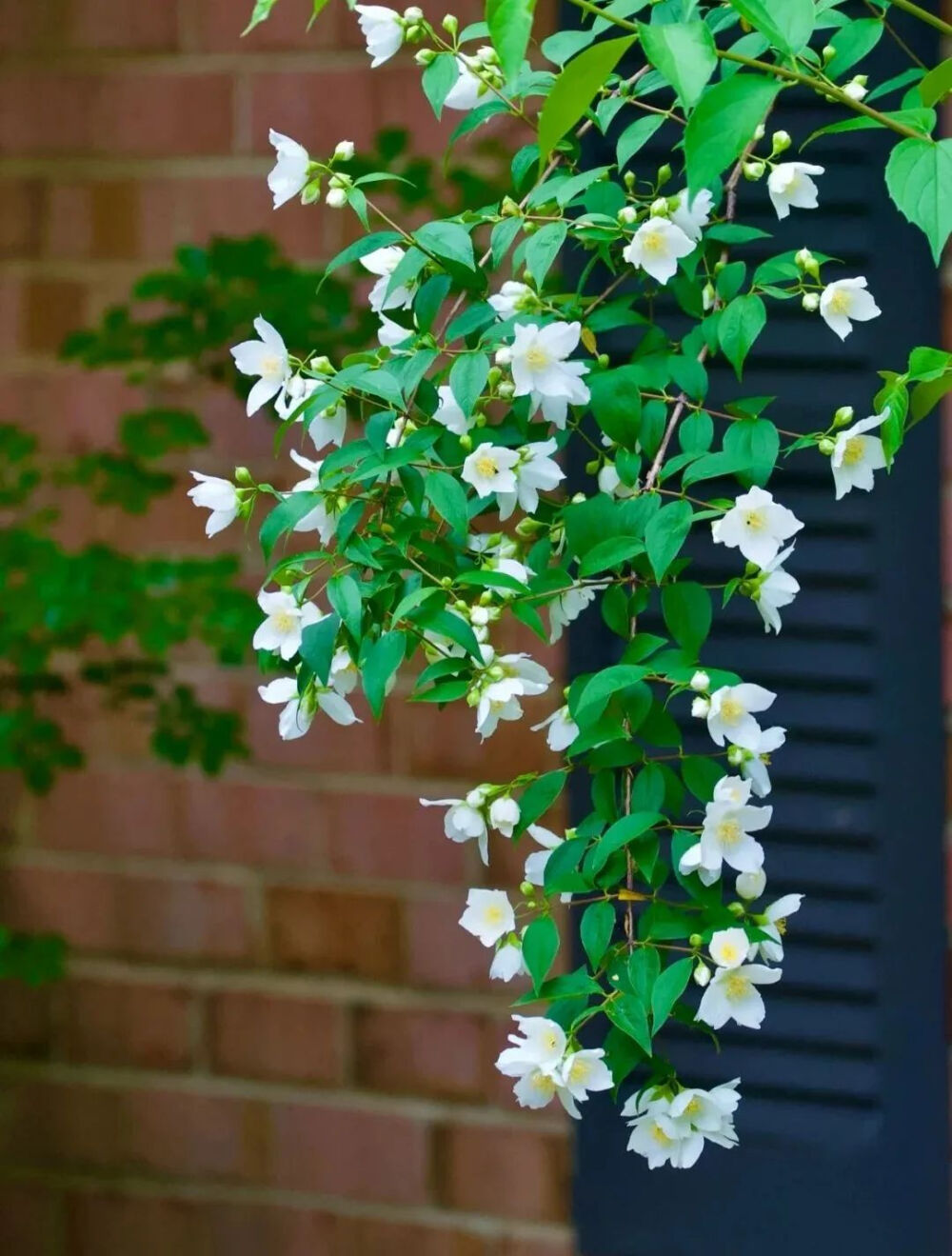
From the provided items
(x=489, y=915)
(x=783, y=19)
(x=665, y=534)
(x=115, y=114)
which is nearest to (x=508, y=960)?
(x=489, y=915)

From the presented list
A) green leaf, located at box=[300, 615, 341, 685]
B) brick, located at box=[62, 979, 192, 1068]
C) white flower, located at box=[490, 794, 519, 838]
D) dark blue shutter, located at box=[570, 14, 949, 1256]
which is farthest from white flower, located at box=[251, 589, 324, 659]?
brick, located at box=[62, 979, 192, 1068]

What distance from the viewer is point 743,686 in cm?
73

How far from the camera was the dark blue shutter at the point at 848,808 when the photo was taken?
1127 mm

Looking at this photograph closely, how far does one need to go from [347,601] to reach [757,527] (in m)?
0.19

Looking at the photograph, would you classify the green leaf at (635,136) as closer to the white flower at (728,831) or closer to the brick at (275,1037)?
the white flower at (728,831)

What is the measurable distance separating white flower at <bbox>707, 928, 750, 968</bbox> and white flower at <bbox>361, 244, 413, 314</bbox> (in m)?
0.34

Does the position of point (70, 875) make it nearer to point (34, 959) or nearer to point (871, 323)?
point (34, 959)

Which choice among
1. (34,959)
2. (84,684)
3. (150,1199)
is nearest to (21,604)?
(84,684)

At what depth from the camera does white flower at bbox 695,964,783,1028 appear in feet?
2.47

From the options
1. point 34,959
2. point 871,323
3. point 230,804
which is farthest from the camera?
point 230,804

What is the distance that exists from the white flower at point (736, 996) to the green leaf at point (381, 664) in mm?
208

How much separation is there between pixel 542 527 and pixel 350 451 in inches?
4.7

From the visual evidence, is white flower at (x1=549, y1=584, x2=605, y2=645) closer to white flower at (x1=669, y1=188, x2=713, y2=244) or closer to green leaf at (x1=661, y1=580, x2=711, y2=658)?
green leaf at (x1=661, y1=580, x2=711, y2=658)

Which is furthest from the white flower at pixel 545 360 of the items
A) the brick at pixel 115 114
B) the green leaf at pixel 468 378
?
the brick at pixel 115 114
